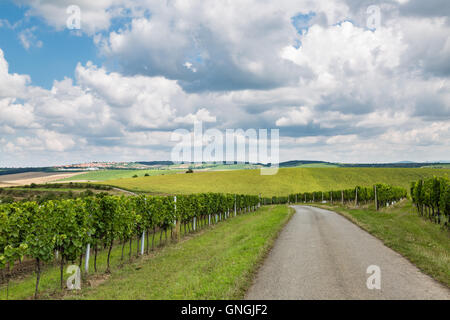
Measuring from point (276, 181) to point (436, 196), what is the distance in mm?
72762

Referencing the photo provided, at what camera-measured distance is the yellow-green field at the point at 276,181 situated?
86.2m

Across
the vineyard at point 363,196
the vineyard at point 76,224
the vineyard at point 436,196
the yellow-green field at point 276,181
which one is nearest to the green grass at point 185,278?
the vineyard at point 76,224

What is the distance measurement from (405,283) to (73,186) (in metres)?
80.0

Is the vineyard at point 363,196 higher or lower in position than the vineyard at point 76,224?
lower

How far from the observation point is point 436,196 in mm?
26469

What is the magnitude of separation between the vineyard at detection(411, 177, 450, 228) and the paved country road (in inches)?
447

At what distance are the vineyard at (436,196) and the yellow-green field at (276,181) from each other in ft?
176

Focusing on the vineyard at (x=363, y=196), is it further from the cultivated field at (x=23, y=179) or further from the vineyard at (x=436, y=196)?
the cultivated field at (x=23, y=179)

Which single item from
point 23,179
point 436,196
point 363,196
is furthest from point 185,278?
point 23,179

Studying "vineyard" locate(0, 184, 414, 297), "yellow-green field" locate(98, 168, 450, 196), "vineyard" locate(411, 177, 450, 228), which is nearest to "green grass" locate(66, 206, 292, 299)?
"vineyard" locate(0, 184, 414, 297)

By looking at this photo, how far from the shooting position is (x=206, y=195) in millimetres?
32812

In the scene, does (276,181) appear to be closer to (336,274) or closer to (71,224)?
(71,224)
